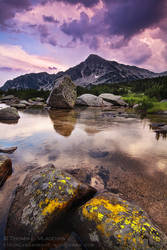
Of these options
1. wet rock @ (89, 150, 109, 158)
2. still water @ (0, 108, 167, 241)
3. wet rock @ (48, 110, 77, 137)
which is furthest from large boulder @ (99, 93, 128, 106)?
wet rock @ (89, 150, 109, 158)

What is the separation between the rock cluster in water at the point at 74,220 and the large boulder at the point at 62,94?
17.5 m

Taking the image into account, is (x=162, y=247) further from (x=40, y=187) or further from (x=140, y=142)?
(x=140, y=142)

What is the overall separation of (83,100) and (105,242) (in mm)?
25876

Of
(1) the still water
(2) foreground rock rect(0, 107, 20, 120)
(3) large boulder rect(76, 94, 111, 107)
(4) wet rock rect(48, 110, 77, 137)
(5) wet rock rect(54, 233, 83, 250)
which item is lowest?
(5) wet rock rect(54, 233, 83, 250)

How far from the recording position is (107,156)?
169 inches

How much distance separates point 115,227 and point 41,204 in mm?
1143

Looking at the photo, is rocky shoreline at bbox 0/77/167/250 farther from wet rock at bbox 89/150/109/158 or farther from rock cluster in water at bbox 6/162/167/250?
wet rock at bbox 89/150/109/158

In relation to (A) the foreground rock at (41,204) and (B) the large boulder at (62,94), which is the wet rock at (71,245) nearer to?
(A) the foreground rock at (41,204)

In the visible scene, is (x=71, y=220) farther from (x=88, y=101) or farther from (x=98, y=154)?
(x=88, y=101)

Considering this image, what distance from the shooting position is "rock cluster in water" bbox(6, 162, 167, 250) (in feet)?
5.40

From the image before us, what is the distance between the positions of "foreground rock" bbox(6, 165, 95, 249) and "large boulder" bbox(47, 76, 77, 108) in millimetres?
17254

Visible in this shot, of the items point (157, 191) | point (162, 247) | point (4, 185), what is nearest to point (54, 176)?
point (4, 185)

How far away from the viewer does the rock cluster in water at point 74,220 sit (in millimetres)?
1646

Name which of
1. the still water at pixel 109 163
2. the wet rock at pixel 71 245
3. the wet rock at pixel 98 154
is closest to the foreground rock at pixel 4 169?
the still water at pixel 109 163
